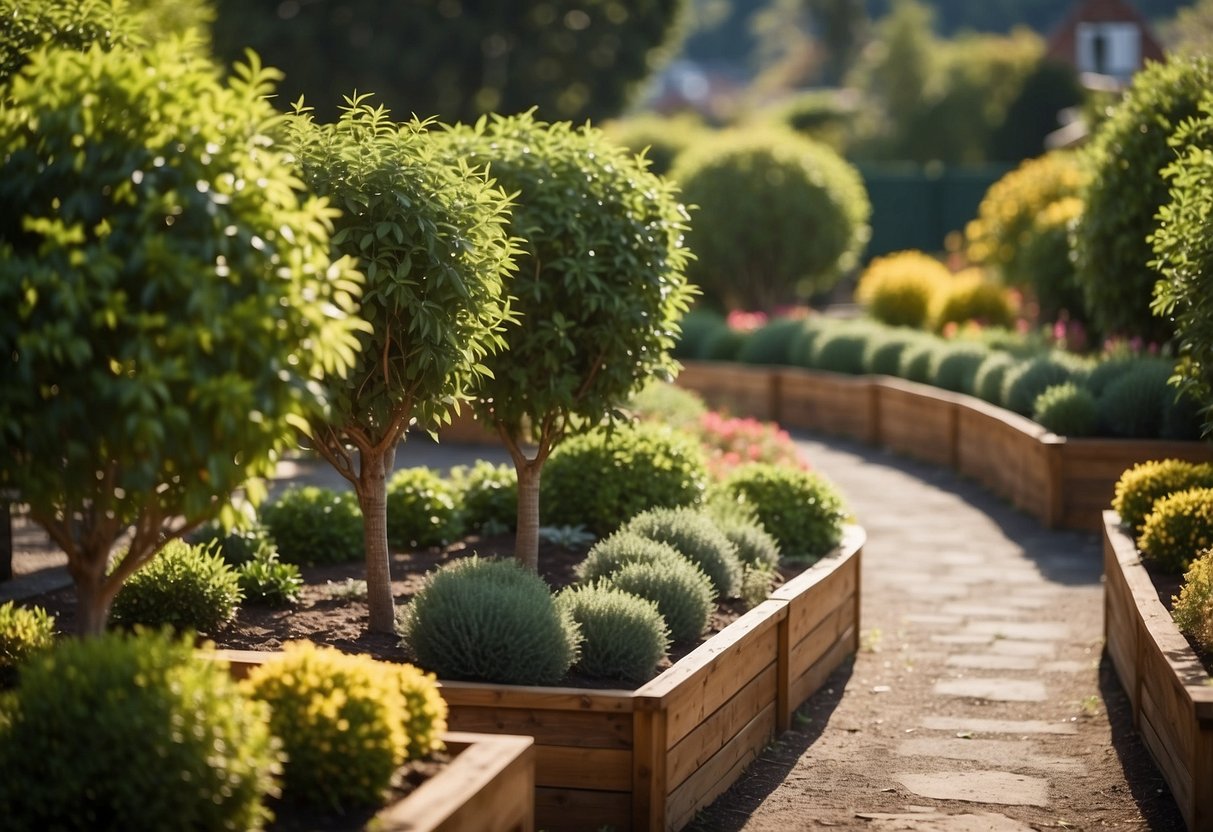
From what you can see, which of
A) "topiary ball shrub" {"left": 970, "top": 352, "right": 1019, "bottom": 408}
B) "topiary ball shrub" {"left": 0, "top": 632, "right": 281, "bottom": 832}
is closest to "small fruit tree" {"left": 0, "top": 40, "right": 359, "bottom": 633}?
"topiary ball shrub" {"left": 0, "top": 632, "right": 281, "bottom": 832}

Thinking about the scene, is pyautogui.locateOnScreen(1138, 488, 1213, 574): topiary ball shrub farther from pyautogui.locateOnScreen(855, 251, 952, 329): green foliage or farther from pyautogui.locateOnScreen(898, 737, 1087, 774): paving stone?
pyautogui.locateOnScreen(855, 251, 952, 329): green foliage

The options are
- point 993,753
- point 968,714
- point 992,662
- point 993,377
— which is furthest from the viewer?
point 993,377

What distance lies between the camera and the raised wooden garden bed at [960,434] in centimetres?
1063

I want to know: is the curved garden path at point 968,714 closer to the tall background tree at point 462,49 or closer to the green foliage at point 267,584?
the green foliage at point 267,584

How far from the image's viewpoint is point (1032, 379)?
12062 millimetres

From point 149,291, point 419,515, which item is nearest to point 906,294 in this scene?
point 419,515

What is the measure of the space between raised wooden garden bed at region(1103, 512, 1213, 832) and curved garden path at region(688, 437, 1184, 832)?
0.17 meters

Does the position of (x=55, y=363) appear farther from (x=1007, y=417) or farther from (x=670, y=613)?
(x=1007, y=417)

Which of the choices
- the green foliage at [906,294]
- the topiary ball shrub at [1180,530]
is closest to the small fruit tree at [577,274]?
the topiary ball shrub at [1180,530]

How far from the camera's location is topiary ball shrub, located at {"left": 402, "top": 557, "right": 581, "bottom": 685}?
17.2 feet

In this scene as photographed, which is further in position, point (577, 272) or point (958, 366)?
point (958, 366)

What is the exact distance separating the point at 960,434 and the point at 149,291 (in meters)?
10.6

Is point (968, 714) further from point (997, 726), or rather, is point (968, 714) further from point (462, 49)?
point (462, 49)

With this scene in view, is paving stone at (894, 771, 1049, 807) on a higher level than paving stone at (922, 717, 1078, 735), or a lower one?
higher
